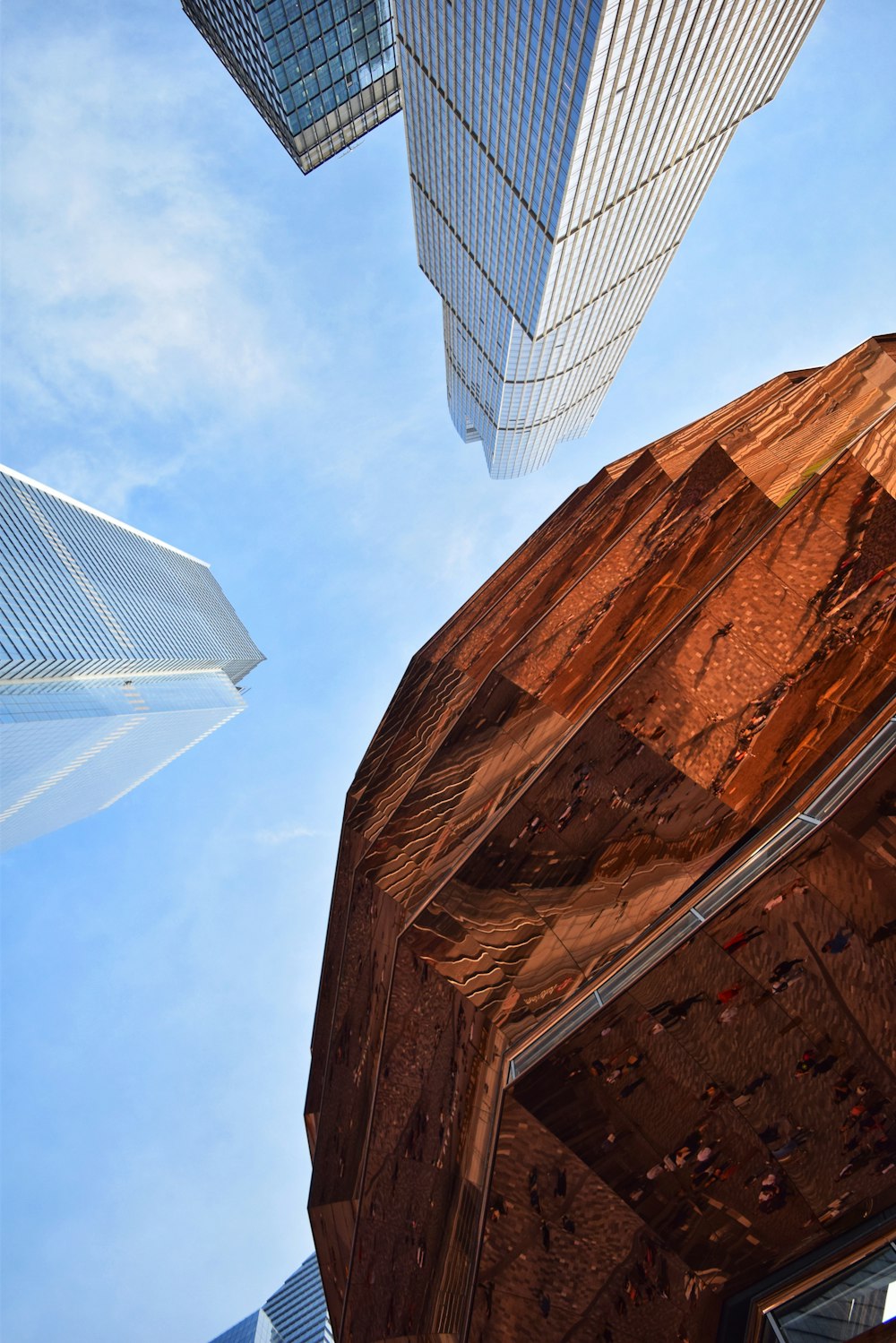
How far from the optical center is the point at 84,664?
362ft

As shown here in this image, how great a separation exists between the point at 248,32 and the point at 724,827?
139m

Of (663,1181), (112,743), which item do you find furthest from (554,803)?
(112,743)

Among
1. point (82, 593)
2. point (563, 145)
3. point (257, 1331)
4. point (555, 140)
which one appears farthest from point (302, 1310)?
point (555, 140)

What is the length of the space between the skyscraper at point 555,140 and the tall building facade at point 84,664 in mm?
72566

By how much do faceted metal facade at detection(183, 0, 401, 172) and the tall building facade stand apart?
70338 mm

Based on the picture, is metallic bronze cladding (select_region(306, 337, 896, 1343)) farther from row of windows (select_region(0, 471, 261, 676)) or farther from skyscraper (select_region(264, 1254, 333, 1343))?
skyscraper (select_region(264, 1254, 333, 1343))

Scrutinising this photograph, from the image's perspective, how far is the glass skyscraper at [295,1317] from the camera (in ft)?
416

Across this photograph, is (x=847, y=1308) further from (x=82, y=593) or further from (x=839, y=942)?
(x=82, y=593)

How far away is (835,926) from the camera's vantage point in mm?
7777

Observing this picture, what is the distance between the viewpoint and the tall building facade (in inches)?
3910

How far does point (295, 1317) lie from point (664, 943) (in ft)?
556

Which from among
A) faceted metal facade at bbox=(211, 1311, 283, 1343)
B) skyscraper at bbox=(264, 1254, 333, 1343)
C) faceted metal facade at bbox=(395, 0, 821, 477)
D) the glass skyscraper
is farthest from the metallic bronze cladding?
faceted metal facade at bbox=(211, 1311, 283, 1343)

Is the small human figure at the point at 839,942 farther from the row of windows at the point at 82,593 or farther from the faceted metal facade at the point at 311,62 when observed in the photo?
the faceted metal facade at the point at 311,62

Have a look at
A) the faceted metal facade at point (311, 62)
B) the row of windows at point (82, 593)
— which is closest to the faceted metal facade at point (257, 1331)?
the row of windows at point (82, 593)
